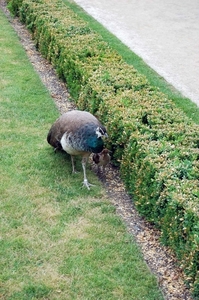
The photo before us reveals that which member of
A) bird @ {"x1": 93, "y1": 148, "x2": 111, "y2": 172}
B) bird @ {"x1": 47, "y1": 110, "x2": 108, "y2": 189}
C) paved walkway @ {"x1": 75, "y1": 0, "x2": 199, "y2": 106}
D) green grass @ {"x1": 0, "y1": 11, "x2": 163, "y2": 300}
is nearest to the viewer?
green grass @ {"x1": 0, "y1": 11, "x2": 163, "y2": 300}

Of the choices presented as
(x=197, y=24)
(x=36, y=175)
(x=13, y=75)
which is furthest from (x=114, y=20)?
(x=36, y=175)

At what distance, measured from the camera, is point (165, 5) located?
13891mm

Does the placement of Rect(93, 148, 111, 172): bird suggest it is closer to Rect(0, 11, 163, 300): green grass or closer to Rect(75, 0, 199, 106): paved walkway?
Rect(0, 11, 163, 300): green grass

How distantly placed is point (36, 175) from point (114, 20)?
24.1 ft

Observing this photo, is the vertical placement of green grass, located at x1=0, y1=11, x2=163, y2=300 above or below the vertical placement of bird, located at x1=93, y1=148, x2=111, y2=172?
below

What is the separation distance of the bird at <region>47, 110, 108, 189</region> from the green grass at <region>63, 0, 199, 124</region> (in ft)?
6.45

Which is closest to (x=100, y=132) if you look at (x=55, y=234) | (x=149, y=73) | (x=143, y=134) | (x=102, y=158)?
(x=102, y=158)

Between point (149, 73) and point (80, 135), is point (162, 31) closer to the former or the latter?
point (149, 73)

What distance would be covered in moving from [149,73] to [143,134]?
357 centimetres

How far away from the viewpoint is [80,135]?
5.58m

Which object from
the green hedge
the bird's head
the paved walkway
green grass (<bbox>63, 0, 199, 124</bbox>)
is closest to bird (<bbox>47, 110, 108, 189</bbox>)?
the bird's head

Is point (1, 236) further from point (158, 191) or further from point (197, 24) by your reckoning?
point (197, 24)

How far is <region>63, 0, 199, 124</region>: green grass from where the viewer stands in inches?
297

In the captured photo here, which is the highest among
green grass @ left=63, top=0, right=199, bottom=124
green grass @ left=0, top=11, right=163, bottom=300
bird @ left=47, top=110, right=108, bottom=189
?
bird @ left=47, top=110, right=108, bottom=189
